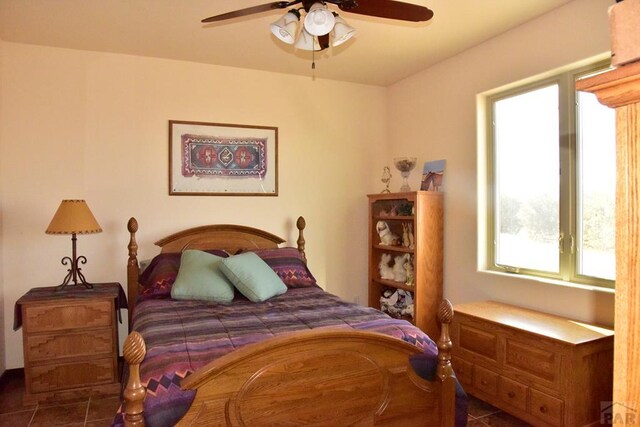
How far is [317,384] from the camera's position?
1.86 metres

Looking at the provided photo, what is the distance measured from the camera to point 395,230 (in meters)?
4.31

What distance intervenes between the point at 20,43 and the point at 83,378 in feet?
8.61

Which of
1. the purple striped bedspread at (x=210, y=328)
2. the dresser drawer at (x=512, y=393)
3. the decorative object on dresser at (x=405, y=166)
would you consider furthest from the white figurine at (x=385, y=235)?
the dresser drawer at (x=512, y=393)

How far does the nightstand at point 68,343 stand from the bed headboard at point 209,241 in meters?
0.34

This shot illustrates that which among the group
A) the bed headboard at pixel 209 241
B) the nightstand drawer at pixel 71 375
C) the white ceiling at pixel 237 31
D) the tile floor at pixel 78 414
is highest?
the white ceiling at pixel 237 31

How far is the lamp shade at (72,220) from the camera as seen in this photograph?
303 centimetres

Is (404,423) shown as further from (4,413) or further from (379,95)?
(379,95)

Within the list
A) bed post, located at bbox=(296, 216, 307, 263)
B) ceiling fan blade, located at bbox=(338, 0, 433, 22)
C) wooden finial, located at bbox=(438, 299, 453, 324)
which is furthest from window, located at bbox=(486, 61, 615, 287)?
bed post, located at bbox=(296, 216, 307, 263)

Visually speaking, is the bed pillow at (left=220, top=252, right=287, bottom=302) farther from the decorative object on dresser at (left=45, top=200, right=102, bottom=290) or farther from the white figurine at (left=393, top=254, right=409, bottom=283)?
the white figurine at (left=393, top=254, right=409, bottom=283)

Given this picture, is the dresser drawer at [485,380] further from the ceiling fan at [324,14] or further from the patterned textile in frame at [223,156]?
the patterned textile in frame at [223,156]

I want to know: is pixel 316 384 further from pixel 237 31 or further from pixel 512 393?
pixel 237 31

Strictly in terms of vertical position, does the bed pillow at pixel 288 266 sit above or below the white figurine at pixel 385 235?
below

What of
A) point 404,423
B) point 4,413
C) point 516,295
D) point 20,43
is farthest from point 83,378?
point 516,295

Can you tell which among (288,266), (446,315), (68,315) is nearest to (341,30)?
(446,315)
